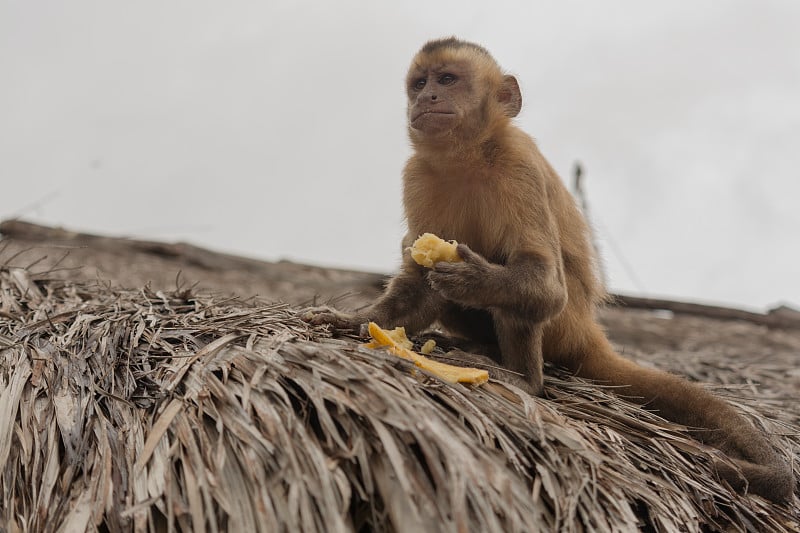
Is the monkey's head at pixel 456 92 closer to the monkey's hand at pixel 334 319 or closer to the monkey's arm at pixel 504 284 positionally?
the monkey's arm at pixel 504 284

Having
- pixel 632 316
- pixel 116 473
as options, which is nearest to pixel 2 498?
pixel 116 473

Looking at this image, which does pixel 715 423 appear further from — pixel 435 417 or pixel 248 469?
pixel 248 469

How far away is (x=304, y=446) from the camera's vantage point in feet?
9.63

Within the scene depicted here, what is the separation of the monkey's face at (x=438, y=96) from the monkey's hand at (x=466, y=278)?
2.29 ft

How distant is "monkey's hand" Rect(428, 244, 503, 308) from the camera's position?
12.3 feet

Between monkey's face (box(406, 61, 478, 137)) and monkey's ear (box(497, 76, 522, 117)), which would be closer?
monkey's face (box(406, 61, 478, 137))

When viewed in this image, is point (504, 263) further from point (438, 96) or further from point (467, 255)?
point (438, 96)

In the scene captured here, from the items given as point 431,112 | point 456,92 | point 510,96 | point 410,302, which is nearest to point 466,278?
point 410,302

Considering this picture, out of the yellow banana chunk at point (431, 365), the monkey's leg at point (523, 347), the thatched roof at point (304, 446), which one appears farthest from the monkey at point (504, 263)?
the yellow banana chunk at point (431, 365)

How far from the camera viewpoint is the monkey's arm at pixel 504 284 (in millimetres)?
3748

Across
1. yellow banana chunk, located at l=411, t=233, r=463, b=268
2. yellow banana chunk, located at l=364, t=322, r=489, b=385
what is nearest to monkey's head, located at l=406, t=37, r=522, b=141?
yellow banana chunk, located at l=411, t=233, r=463, b=268

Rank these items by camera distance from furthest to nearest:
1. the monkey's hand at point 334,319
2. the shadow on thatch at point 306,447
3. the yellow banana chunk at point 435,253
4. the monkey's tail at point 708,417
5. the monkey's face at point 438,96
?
the monkey's face at point 438,96 → the monkey's hand at point 334,319 → the yellow banana chunk at point 435,253 → the monkey's tail at point 708,417 → the shadow on thatch at point 306,447

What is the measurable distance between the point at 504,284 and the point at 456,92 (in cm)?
103

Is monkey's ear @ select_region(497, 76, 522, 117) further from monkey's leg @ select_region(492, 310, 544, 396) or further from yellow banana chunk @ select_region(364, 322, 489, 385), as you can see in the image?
yellow banana chunk @ select_region(364, 322, 489, 385)
